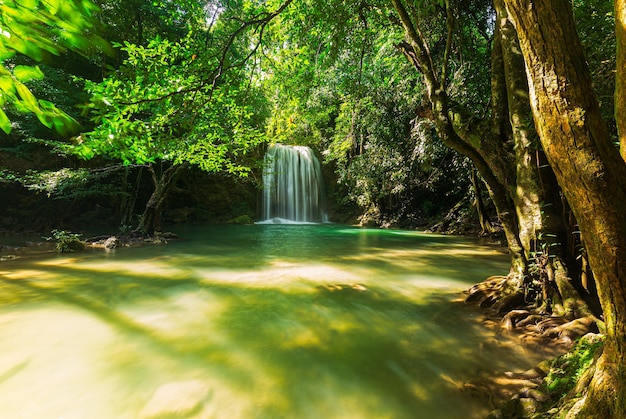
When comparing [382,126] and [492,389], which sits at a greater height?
[382,126]

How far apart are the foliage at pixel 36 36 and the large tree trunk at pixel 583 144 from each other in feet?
5.33

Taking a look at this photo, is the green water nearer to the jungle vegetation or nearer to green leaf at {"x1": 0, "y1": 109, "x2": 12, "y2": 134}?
the jungle vegetation

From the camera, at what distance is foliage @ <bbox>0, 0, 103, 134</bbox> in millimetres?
915

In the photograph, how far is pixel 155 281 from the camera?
5598mm

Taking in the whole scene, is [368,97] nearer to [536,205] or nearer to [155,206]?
[155,206]

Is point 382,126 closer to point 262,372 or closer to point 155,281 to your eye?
point 155,281

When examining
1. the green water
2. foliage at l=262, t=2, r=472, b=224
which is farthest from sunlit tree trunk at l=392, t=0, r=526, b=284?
the green water

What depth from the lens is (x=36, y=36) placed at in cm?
96

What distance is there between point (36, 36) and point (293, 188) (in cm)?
2273

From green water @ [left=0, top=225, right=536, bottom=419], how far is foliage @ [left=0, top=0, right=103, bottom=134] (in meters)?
2.01

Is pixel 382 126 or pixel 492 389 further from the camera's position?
pixel 382 126

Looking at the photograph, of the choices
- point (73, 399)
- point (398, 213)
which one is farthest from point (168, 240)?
point (398, 213)

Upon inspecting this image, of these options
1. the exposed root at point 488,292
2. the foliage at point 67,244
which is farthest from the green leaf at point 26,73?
the foliage at point 67,244

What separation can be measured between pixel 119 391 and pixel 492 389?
282 centimetres
